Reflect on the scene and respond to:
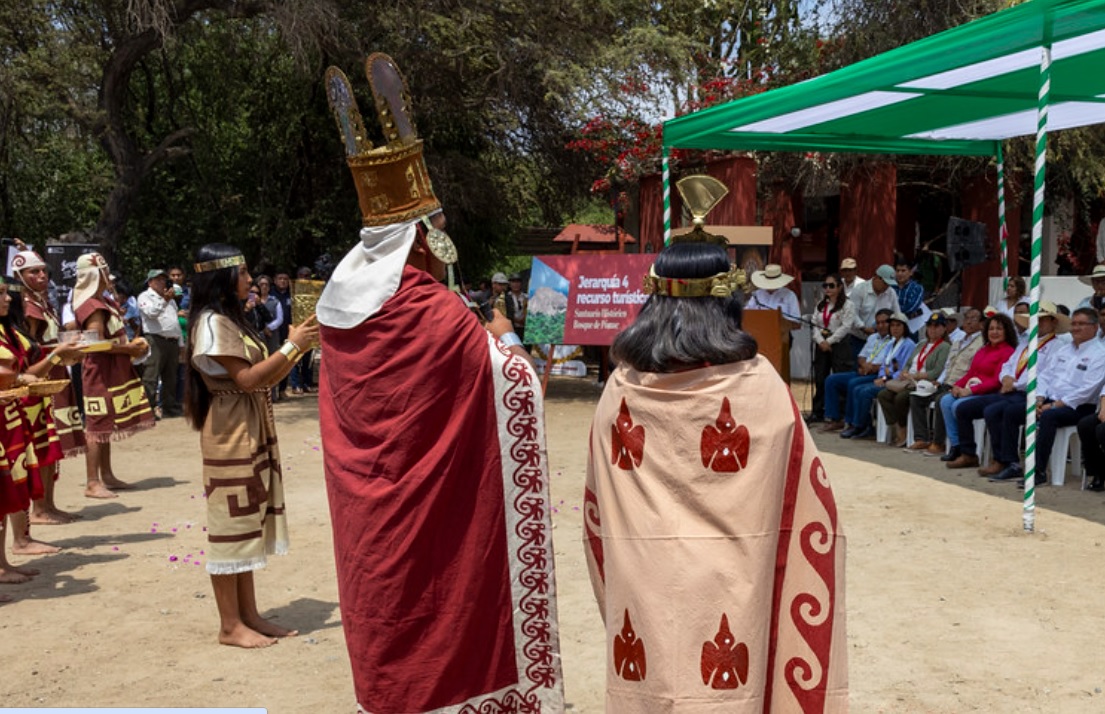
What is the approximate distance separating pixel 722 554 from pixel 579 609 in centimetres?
283

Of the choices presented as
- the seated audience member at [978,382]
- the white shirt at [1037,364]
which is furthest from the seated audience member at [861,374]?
the white shirt at [1037,364]

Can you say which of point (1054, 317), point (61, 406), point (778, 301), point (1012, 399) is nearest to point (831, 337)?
point (778, 301)

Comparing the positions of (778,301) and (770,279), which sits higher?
(770,279)

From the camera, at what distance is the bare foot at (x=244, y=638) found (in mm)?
4582

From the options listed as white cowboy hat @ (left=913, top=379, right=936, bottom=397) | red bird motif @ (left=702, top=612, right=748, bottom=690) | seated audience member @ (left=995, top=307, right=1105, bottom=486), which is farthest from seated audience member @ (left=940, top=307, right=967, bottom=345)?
red bird motif @ (left=702, top=612, right=748, bottom=690)

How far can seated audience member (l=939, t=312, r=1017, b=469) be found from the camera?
865 centimetres

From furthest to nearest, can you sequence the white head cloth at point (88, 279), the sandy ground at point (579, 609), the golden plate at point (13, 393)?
1. the white head cloth at point (88, 279)
2. the golden plate at point (13, 393)
3. the sandy ground at point (579, 609)

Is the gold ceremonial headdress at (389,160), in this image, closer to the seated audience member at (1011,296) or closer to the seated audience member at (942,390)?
the seated audience member at (942,390)

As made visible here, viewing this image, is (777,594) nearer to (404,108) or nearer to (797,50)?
(404,108)

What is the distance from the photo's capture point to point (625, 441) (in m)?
2.49

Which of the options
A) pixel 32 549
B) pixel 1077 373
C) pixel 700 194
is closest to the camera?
pixel 700 194

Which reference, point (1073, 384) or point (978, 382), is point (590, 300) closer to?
point (978, 382)

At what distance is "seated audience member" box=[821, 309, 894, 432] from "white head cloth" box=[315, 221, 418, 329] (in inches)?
321

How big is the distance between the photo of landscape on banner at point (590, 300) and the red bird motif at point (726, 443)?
955 centimetres
